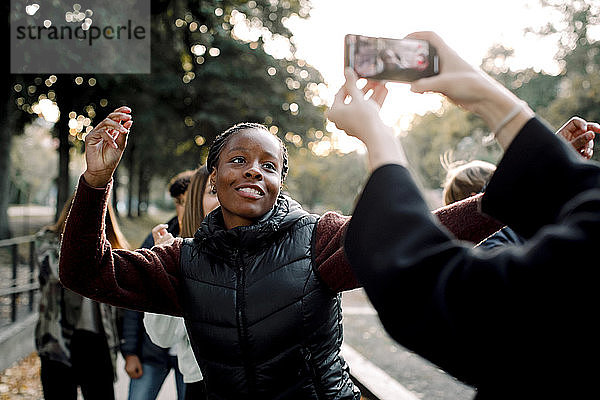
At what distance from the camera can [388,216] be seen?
37.1 inches

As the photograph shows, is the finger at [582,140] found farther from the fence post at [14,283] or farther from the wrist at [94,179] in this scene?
the fence post at [14,283]

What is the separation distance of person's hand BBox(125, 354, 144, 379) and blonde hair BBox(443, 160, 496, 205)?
227 centimetres

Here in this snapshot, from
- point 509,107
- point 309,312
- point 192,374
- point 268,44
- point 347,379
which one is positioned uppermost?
point 268,44

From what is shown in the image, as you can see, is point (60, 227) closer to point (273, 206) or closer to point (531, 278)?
point (273, 206)

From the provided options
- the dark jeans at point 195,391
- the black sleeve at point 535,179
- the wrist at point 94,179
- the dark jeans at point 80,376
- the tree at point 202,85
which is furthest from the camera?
the tree at point 202,85

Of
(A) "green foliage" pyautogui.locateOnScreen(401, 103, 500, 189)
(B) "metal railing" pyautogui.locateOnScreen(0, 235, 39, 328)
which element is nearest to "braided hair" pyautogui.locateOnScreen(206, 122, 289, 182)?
(B) "metal railing" pyautogui.locateOnScreen(0, 235, 39, 328)

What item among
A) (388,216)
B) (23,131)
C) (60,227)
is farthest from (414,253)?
(23,131)

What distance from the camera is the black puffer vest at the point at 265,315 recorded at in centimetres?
183

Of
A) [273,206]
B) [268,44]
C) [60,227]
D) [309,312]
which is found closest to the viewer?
Answer: [309,312]

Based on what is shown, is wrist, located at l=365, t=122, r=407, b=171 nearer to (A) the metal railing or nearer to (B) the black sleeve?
(B) the black sleeve

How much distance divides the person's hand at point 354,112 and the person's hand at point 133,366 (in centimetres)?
304

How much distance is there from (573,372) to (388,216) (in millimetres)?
371

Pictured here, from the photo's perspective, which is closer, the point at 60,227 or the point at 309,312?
the point at 309,312

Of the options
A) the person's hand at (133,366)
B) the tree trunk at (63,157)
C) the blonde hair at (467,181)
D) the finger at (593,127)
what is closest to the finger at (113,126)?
the finger at (593,127)
